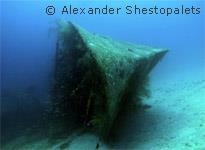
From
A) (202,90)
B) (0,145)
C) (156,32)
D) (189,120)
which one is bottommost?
(0,145)

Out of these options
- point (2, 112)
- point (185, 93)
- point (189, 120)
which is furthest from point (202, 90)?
point (2, 112)

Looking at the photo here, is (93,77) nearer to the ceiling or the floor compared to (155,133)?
nearer to the ceiling

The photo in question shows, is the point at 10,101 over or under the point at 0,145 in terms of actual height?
over

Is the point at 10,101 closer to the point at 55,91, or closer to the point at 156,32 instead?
the point at 55,91

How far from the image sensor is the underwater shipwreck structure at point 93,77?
5.44 m

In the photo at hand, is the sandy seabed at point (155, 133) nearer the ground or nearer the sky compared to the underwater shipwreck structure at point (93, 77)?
nearer the ground

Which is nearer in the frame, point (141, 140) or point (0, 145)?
point (141, 140)

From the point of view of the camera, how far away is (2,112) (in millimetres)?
7965

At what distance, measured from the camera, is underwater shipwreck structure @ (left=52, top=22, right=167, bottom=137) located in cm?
544

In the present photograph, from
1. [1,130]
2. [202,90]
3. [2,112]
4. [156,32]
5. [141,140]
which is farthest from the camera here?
[156,32]

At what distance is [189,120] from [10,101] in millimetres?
5289

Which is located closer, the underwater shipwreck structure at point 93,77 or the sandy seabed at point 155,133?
the underwater shipwreck structure at point 93,77

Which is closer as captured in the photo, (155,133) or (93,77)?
(93,77)

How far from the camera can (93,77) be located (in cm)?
573
